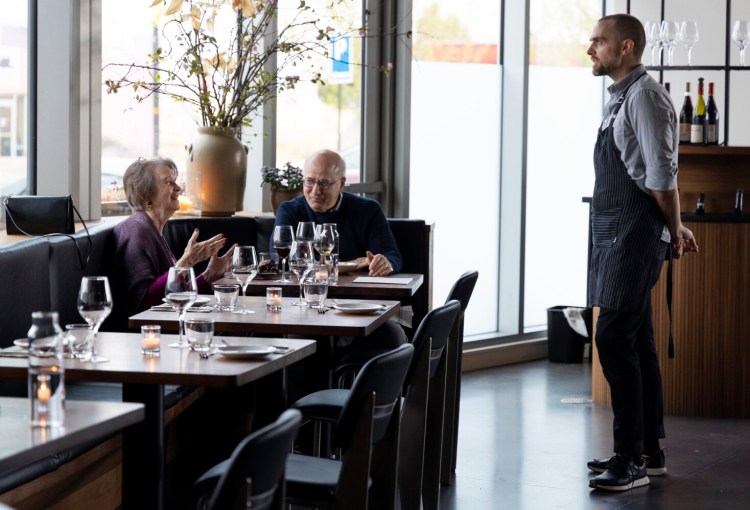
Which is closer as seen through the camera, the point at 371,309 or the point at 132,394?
the point at 132,394

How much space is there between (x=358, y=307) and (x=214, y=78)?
234cm

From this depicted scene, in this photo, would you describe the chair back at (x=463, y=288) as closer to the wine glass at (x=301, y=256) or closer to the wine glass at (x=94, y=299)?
the wine glass at (x=301, y=256)

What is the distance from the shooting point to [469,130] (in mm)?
7371

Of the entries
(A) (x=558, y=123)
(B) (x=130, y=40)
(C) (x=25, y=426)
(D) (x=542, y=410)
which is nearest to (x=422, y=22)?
(A) (x=558, y=123)

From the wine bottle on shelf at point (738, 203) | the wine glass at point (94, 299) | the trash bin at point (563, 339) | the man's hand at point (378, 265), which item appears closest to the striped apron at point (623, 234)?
the man's hand at point (378, 265)

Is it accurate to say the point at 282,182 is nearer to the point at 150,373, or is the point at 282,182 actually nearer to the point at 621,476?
the point at 621,476

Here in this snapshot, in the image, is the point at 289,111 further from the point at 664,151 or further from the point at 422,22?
the point at 664,151

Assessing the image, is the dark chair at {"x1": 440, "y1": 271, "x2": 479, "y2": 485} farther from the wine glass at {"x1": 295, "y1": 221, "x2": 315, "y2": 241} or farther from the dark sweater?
the dark sweater

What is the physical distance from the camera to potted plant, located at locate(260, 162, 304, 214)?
590cm

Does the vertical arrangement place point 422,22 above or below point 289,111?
above

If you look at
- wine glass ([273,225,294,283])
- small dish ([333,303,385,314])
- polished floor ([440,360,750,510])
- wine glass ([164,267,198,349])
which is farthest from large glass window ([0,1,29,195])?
polished floor ([440,360,750,510])

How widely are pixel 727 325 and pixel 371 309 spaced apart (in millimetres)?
2679

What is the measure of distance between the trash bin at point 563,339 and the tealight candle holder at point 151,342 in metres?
4.78

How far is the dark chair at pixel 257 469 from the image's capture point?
1949 millimetres
